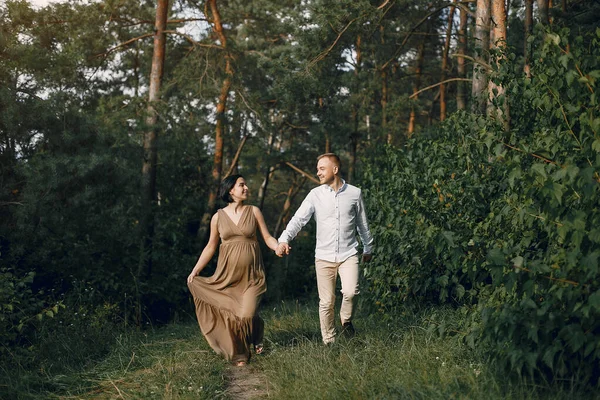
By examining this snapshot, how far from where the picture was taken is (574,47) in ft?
17.0

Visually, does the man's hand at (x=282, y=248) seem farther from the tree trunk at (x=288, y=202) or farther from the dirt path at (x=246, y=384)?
the tree trunk at (x=288, y=202)

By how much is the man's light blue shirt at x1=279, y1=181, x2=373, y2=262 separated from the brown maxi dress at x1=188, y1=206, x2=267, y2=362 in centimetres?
53

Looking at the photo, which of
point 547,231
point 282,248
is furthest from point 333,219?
point 547,231

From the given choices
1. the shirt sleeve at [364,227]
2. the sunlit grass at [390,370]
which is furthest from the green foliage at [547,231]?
the shirt sleeve at [364,227]

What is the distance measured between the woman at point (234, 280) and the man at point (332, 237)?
1.69ft

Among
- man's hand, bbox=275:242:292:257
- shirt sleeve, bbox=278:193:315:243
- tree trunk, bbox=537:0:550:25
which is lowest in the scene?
man's hand, bbox=275:242:292:257

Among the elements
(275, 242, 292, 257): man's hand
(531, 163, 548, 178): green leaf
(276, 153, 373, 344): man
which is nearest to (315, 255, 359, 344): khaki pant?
(276, 153, 373, 344): man

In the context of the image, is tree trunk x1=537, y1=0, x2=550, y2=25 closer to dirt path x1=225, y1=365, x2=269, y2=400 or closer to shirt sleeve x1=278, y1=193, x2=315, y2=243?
shirt sleeve x1=278, y1=193, x2=315, y2=243

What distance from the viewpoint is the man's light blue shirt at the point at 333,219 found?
738cm

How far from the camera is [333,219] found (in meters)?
7.40

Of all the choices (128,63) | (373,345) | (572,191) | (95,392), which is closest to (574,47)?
(572,191)

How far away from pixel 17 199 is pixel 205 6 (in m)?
9.17

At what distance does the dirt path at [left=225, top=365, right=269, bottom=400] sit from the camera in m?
6.13

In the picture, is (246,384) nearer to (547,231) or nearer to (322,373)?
(322,373)
